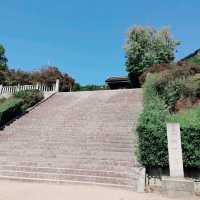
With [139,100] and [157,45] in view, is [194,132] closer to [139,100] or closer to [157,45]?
[139,100]

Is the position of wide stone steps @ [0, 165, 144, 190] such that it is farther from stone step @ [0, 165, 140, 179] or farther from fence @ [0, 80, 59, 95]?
fence @ [0, 80, 59, 95]

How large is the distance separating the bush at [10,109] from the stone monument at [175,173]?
10881 mm

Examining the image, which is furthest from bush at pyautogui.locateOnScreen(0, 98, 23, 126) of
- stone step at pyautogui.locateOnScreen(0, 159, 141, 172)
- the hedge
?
the hedge

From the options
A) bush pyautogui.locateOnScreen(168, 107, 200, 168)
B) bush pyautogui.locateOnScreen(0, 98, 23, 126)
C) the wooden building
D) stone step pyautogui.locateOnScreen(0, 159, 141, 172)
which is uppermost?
the wooden building

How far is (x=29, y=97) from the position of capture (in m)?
20.0

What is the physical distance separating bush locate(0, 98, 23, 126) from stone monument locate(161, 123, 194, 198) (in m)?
10.9

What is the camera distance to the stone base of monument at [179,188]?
8250 millimetres

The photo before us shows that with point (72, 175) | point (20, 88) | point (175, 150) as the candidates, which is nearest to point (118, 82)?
point (20, 88)

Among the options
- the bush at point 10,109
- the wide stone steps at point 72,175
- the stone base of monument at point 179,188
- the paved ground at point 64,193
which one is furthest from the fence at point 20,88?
the stone base of monument at point 179,188

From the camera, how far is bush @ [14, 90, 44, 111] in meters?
19.4

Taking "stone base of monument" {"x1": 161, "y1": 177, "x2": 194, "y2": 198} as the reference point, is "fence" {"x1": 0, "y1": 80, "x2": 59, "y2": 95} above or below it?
above

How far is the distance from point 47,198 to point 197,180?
4578mm

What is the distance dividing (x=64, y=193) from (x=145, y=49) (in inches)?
997

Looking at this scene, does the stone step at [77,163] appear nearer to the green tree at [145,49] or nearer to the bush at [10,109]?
the bush at [10,109]
